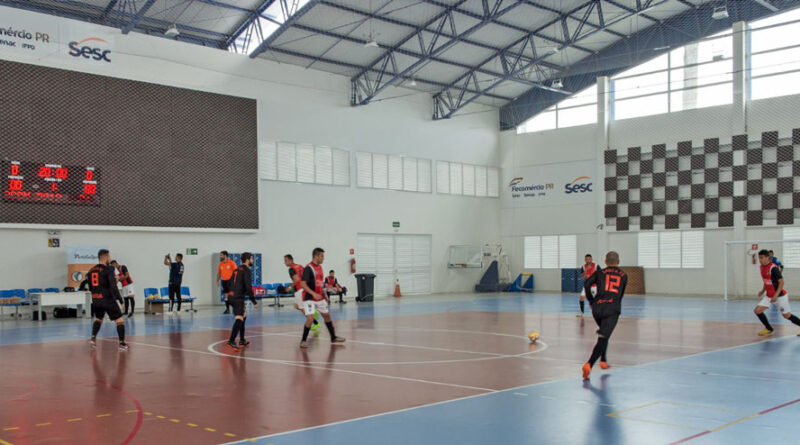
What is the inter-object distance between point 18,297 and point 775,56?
33.0 m

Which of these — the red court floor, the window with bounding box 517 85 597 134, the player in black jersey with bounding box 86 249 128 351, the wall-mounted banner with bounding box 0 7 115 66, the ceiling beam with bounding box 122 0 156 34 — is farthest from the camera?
the window with bounding box 517 85 597 134

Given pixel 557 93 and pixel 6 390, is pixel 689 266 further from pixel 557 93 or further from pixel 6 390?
pixel 6 390

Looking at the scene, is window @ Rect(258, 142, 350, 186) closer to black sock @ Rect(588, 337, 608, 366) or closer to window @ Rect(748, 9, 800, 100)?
window @ Rect(748, 9, 800, 100)

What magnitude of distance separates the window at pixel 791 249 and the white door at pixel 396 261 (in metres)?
17.4

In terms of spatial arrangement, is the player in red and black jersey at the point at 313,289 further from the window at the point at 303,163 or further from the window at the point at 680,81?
the window at the point at 680,81

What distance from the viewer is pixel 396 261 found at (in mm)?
37844

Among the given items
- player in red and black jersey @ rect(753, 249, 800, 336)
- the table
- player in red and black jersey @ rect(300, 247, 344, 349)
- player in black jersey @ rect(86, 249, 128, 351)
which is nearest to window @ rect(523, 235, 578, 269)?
player in red and black jersey @ rect(753, 249, 800, 336)

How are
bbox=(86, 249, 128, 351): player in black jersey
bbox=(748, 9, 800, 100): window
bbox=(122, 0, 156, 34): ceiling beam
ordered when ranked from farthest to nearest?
bbox=(748, 9, 800, 100): window → bbox=(122, 0, 156, 34): ceiling beam → bbox=(86, 249, 128, 351): player in black jersey

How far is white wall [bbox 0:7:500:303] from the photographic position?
26.6 meters

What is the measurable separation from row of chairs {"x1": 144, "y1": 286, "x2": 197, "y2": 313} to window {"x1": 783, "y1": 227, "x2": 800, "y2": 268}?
2599cm

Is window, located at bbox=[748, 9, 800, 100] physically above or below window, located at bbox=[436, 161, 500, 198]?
above

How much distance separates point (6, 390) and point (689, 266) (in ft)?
107

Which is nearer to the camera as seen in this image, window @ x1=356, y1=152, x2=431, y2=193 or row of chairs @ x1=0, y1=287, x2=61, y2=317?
row of chairs @ x1=0, y1=287, x2=61, y2=317

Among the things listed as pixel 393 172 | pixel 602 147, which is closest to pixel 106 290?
pixel 393 172
